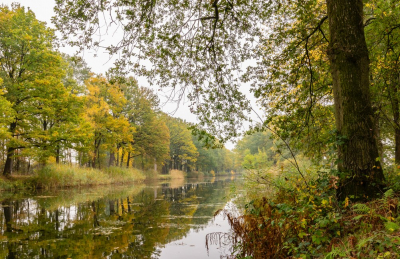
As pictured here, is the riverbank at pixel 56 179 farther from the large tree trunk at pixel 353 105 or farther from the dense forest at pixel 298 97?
the large tree trunk at pixel 353 105

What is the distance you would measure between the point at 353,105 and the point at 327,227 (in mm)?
2040

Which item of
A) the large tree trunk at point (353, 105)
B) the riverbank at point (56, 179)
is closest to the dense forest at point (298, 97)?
the large tree trunk at point (353, 105)

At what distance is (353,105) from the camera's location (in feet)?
13.6

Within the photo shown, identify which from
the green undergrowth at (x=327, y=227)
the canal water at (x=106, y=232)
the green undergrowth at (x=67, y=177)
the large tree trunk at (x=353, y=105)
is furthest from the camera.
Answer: the green undergrowth at (x=67, y=177)

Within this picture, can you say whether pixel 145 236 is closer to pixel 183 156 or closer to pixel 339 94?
pixel 339 94

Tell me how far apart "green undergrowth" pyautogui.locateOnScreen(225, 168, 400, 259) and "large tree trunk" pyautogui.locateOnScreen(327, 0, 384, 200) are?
0.92ft

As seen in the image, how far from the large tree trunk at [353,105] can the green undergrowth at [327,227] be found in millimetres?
281

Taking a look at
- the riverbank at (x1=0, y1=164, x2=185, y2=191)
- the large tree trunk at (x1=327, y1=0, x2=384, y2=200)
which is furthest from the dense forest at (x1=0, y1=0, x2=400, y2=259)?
the riverbank at (x1=0, y1=164, x2=185, y2=191)

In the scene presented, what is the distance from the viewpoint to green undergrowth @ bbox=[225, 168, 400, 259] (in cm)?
262

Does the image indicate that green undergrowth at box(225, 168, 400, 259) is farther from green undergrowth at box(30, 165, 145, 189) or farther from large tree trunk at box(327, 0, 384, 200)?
green undergrowth at box(30, 165, 145, 189)

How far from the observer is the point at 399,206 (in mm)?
3320

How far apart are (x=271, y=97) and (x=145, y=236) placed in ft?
17.9

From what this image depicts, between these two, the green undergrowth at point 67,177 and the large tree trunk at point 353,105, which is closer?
the large tree trunk at point 353,105

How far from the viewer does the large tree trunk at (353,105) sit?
395 centimetres
